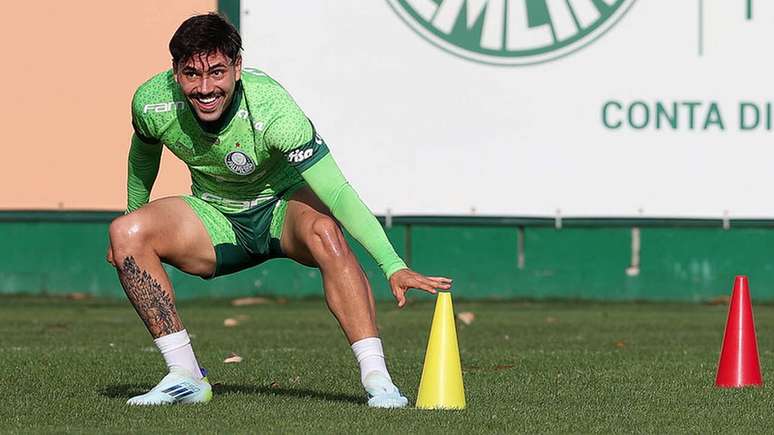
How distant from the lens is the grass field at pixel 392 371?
5730mm

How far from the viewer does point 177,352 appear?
20.8ft

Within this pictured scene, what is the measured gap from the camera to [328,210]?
6355 millimetres

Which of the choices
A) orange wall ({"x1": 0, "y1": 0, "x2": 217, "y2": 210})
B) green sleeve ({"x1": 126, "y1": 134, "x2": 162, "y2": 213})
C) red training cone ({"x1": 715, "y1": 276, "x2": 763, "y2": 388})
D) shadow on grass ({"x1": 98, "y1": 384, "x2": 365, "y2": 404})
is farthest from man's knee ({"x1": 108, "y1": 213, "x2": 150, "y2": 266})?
orange wall ({"x1": 0, "y1": 0, "x2": 217, "y2": 210})

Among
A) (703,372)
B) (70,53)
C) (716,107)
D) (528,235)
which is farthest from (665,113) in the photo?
(703,372)

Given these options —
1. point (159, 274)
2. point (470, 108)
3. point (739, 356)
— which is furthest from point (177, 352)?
point (470, 108)

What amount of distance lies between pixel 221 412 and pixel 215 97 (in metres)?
1.19

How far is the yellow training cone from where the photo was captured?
607 cm

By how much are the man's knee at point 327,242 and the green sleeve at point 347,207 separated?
77 mm

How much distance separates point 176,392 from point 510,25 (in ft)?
27.1

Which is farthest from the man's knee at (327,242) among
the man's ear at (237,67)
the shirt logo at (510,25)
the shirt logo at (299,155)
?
the shirt logo at (510,25)

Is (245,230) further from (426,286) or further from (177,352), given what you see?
(426,286)

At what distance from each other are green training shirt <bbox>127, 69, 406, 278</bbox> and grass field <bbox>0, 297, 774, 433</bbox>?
2.46ft

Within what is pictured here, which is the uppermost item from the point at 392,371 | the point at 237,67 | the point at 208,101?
the point at 237,67

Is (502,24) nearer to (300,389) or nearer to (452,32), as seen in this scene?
(452,32)
